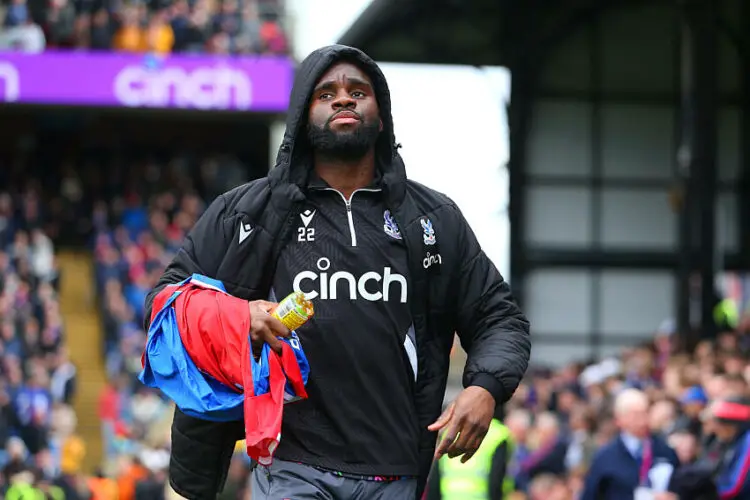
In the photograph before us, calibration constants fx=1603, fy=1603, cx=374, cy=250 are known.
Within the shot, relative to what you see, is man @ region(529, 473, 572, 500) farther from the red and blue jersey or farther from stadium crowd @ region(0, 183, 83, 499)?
the red and blue jersey

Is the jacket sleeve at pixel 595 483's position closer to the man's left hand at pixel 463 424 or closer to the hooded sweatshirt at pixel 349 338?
the hooded sweatshirt at pixel 349 338

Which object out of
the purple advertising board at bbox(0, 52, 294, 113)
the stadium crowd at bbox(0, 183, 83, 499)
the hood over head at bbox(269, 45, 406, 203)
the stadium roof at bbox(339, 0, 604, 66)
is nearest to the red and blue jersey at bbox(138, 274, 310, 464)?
the hood over head at bbox(269, 45, 406, 203)

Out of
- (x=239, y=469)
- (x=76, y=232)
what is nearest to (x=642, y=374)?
(x=239, y=469)

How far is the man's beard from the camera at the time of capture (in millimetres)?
4746

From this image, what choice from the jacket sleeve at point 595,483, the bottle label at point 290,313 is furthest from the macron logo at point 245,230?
the jacket sleeve at point 595,483

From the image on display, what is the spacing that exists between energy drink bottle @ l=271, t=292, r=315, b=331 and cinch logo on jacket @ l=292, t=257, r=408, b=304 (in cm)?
27

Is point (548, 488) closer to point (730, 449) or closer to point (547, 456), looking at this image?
point (547, 456)

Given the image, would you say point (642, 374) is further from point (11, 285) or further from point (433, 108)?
point (11, 285)

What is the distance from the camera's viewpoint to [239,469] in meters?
14.6

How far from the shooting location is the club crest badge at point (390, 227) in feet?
15.7

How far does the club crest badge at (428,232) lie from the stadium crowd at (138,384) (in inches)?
170

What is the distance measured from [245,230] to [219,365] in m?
0.45

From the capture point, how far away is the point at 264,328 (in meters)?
4.42

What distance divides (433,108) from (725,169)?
901 cm
